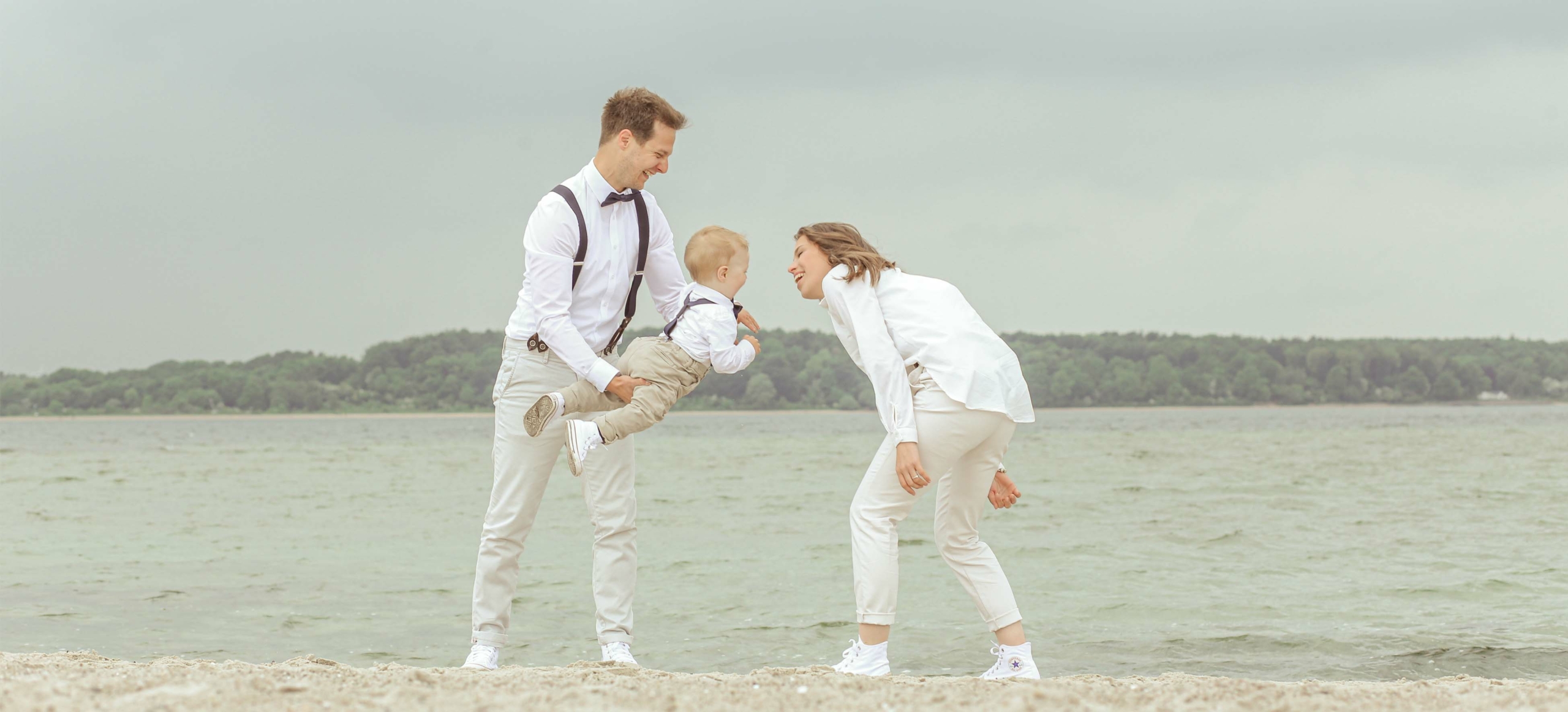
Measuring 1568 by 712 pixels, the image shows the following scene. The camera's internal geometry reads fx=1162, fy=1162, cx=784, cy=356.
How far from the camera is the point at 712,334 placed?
439 cm

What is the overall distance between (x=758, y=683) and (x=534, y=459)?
1.42 m

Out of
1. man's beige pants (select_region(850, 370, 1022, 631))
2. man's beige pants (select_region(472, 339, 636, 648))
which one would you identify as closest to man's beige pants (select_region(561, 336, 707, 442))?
man's beige pants (select_region(472, 339, 636, 648))

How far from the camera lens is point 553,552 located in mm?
12219

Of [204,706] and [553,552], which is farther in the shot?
[553,552]

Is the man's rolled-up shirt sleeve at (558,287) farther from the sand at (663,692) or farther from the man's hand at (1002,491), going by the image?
the man's hand at (1002,491)

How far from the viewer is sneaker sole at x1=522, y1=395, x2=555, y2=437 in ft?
14.4

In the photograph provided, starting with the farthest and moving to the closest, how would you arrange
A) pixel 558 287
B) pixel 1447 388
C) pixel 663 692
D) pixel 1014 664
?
pixel 1447 388 < pixel 558 287 < pixel 1014 664 < pixel 663 692

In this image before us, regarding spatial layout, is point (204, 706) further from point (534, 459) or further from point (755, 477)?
point (755, 477)

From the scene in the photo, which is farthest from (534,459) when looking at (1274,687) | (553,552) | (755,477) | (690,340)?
(755,477)

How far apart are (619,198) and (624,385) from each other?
73 centimetres

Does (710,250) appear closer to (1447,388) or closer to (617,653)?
(617,653)

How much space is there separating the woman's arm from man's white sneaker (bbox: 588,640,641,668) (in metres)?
1.46

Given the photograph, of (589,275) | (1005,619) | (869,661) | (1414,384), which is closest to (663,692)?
(869,661)

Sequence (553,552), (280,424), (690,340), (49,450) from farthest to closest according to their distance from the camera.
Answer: (280,424) < (49,450) < (553,552) < (690,340)
